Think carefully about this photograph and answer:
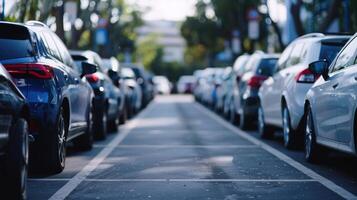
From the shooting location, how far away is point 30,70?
33.2 ft

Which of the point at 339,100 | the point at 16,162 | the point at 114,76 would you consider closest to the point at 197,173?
the point at 339,100

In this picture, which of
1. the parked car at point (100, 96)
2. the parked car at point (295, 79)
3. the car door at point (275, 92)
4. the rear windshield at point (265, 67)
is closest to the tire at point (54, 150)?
the parked car at point (295, 79)

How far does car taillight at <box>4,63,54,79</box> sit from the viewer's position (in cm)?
1002

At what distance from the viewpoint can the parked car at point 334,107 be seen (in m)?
9.57

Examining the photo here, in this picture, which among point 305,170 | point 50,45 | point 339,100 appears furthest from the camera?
point 50,45

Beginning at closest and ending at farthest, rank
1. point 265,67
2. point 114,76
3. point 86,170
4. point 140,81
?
point 86,170 < point 265,67 < point 114,76 < point 140,81

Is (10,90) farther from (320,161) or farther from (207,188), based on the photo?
(320,161)

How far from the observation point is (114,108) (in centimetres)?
1845

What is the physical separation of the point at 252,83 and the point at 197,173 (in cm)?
797

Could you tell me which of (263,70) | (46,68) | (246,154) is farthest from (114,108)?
(46,68)

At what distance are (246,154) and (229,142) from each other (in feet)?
8.49

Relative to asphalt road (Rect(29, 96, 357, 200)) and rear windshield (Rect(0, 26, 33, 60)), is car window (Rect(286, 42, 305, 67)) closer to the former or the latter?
asphalt road (Rect(29, 96, 357, 200))

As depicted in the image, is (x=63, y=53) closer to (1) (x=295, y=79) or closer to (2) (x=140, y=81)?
(1) (x=295, y=79)

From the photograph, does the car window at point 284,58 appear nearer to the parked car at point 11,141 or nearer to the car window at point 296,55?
the car window at point 296,55
